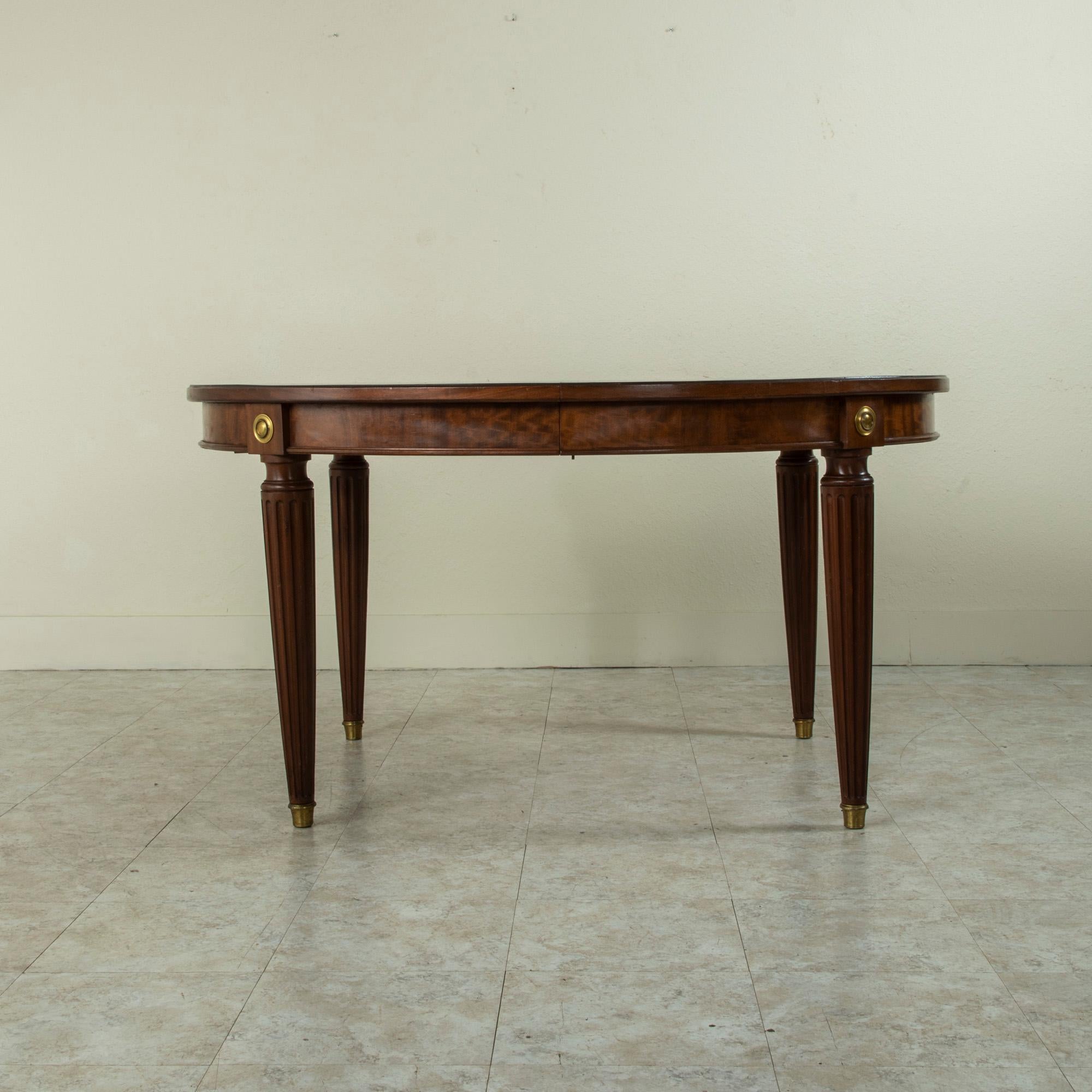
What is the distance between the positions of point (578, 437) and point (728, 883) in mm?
687

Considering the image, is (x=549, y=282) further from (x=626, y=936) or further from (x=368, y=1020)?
(x=368, y=1020)

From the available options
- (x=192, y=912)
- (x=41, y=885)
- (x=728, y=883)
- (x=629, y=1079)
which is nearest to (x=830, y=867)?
(x=728, y=883)

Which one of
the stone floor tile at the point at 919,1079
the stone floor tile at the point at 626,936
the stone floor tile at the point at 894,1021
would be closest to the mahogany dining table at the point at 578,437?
the stone floor tile at the point at 626,936

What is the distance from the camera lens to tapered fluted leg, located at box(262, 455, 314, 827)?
76.9 inches

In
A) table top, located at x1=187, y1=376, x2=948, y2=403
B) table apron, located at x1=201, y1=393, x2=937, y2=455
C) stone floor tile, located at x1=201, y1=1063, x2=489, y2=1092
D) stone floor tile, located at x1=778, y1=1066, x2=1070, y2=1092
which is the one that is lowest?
stone floor tile, located at x1=778, y1=1066, x2=1070, y2=1092

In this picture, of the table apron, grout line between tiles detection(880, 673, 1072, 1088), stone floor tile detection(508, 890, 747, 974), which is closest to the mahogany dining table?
the table apron

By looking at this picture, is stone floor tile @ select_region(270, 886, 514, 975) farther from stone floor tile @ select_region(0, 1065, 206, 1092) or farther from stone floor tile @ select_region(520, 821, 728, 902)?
stone floor tile @ select_region(0, 1065, 206, 1092)

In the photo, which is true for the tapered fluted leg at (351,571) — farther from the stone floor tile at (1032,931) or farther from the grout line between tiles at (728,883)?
the stone floor tile at (1032,931)

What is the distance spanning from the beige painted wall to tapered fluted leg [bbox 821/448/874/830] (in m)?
1.25

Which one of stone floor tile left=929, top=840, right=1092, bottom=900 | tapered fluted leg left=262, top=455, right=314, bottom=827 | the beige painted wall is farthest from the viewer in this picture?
the beige painted wall

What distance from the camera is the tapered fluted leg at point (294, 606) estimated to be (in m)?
1.95

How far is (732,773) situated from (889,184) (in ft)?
5.33

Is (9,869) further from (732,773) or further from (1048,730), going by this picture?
(1048,730)

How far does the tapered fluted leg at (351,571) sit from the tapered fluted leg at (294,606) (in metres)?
0.52
